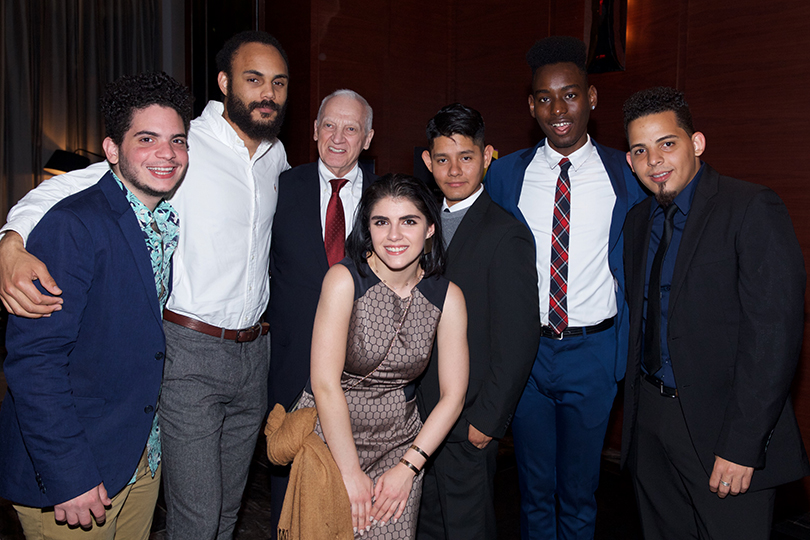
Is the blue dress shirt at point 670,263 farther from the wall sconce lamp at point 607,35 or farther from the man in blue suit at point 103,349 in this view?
the wall sconce lamp at point 607,35

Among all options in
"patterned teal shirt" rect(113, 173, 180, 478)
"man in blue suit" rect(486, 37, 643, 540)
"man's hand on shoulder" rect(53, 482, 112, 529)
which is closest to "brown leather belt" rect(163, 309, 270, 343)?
"patterned teal shirt" rect(113, 173, 180, 478)

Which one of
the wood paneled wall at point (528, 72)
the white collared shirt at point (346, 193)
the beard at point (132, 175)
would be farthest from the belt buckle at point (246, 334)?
the wood paneled wall at point (528, 72)

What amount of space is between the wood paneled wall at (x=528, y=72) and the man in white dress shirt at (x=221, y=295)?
8.26ft

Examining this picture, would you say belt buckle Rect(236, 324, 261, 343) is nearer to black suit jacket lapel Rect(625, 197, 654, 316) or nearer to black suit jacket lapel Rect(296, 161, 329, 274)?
black suit jacket lapel Rect(296, 161, 329, 274)

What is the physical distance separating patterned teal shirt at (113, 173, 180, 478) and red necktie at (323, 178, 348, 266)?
64 centimetres

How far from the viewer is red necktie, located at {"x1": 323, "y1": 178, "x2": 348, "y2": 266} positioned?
250 centimetres

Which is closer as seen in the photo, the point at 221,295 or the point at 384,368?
the point at 384,368

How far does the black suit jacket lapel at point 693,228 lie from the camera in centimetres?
196

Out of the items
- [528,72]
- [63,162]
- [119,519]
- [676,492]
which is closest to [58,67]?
[63,162]

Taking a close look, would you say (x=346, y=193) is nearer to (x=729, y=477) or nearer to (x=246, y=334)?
(x=246, y=334)

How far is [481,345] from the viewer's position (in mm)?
2201

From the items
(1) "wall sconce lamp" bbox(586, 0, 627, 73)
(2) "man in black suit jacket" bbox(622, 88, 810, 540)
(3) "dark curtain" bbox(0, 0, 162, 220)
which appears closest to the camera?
(2) "man in black suit jacket" bbox(622, 88, 810, 540)

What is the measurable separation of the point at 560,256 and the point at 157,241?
63.6 inches

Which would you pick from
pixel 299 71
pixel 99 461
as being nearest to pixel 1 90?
pixel 299 71
